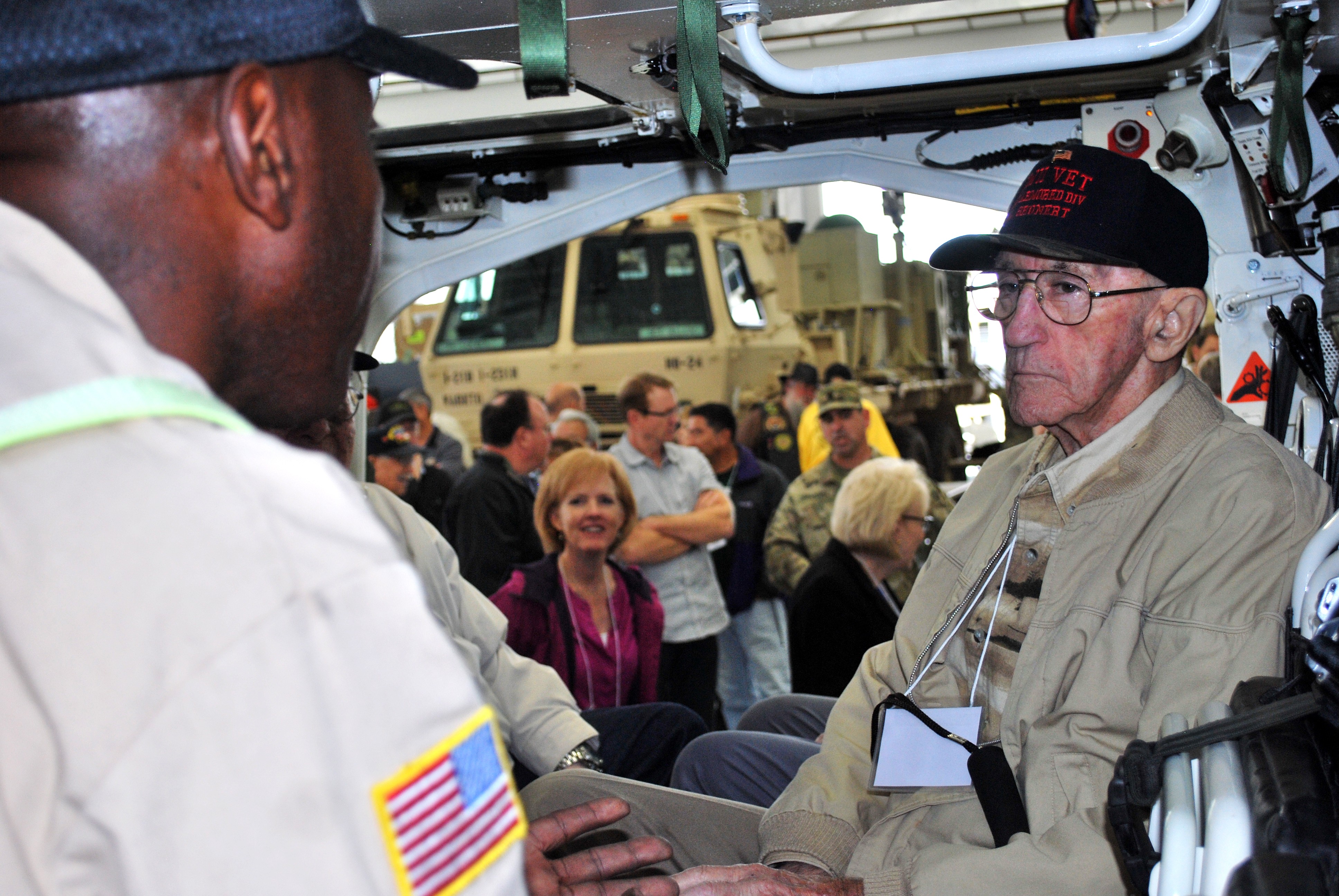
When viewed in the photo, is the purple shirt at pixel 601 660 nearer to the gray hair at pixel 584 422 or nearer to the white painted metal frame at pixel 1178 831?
the white painted metal frame at pixel 1178 831

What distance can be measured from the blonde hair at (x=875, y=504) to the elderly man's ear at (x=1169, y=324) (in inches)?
71.3

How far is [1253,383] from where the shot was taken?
2.98 metres

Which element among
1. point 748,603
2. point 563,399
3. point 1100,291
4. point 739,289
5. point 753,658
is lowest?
point 753,658

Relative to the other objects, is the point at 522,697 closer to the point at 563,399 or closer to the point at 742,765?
the point at 742,765

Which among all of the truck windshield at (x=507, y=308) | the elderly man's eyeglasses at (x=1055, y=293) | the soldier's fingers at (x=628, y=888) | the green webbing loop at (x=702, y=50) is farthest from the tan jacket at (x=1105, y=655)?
the truck windshield at (x=507, y=308)

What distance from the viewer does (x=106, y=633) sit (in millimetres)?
732

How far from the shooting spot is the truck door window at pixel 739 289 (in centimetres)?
973

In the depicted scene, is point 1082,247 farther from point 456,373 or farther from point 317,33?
point 456,373

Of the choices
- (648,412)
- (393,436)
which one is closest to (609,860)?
(648,412)

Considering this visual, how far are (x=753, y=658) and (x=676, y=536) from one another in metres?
1.09

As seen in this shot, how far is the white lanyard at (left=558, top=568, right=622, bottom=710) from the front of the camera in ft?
12.9

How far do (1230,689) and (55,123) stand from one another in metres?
1.81

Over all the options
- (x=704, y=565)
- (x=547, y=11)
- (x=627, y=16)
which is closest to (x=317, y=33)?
(x=547, y=11)

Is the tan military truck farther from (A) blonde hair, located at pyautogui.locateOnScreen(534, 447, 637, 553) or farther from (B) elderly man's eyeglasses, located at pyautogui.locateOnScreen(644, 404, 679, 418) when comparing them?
(A) blonde hair, located at pyautogui.locateOnScreen(534, 447, 637, 553)
